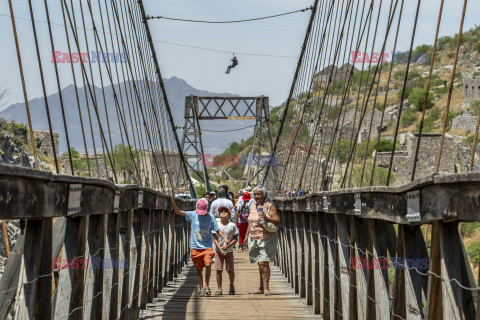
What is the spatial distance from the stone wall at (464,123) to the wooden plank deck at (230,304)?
224 ft

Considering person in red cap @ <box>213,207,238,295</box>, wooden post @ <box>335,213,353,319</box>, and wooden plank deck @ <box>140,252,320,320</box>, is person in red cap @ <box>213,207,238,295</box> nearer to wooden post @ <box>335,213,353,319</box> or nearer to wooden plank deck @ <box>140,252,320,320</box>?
wooden plank deck @ <box>140,252,320,320</box>

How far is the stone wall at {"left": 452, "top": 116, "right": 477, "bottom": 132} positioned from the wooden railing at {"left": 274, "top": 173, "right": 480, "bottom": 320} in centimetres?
7086

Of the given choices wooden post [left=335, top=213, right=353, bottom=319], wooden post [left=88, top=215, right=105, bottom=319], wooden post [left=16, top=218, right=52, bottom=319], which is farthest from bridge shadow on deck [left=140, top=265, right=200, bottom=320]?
wooden post [left=16, top=218, right=52, bottom=319]

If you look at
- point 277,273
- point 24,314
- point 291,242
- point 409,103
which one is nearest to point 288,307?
point 291,242

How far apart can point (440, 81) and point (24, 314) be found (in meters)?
109

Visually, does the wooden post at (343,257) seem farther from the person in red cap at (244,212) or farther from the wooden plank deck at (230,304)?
the person in red cap at (244,212)

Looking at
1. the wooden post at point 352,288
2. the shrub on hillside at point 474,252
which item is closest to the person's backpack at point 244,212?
the wooden post at point 352,288

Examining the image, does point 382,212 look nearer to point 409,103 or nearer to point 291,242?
point 291,242

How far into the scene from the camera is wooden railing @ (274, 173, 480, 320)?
2762 mm

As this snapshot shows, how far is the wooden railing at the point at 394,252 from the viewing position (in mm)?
2762

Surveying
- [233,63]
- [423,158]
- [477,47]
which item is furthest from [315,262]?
[477,47]

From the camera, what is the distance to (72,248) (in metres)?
3.64

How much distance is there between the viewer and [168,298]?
26.5 ft

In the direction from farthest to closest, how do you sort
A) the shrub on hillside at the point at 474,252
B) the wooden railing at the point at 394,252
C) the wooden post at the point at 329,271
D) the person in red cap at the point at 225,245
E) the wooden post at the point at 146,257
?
1. the shrub on hillside at the point at 474,252
2. the person in red cap at the point at 225,245
3. the wooden post at the point at 146,257
4. the wooden post at the point at 329,271
5. the wooden railing at the point at 394,252
